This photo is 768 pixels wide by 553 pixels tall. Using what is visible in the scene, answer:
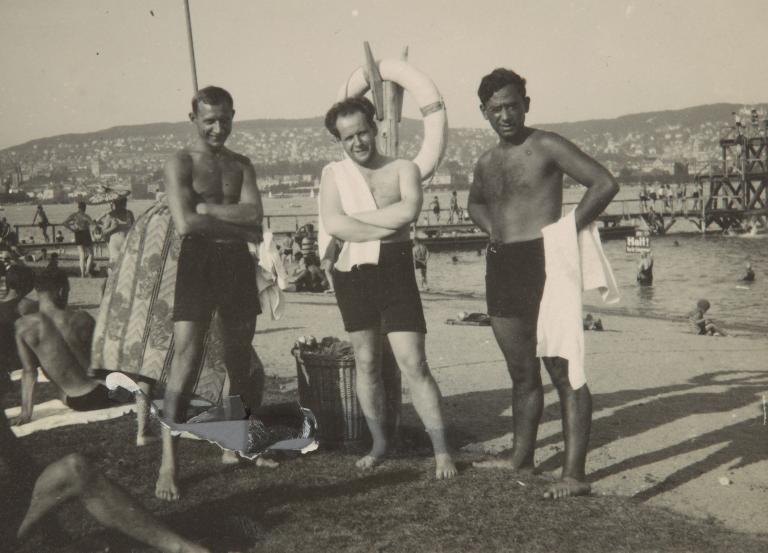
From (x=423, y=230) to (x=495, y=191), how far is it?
1639 inches

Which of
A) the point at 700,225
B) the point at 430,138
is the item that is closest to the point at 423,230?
the point at 700,225

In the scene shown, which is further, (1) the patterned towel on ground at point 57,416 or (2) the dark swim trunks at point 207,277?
(1) the patterned towel on ground at point 57,416

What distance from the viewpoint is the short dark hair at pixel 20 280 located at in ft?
15.3

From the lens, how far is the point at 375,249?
4.30 metres

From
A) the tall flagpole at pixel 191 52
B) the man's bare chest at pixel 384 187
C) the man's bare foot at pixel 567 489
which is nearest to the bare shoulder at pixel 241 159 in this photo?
the man's bare chest at pixel 384 187

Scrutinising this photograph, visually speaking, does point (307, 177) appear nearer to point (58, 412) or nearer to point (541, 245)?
point (58, 412)

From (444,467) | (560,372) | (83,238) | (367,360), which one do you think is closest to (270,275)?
(367,360)

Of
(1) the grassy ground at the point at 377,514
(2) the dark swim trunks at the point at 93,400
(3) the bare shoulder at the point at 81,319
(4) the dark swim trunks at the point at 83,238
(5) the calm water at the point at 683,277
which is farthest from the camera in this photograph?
(5) the calm water at the point at 683,277

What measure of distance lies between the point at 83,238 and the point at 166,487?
49.2 ft

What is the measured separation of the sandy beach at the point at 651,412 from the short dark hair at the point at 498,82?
208cm

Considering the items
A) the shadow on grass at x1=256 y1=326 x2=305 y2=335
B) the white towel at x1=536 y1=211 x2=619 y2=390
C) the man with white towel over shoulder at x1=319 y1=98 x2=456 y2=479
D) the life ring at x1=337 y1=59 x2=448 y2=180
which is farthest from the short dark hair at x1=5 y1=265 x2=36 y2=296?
the shadow on grass at x1=256 y1=326 x2=305 y2=335

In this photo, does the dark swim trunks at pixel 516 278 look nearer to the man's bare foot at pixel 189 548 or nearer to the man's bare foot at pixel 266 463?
the man's bare foot at pixel 266 463

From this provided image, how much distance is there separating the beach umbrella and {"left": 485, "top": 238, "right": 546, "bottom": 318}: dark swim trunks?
8552 millimetres

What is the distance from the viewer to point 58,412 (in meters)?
5.89
